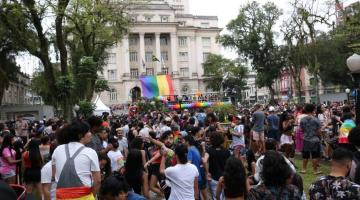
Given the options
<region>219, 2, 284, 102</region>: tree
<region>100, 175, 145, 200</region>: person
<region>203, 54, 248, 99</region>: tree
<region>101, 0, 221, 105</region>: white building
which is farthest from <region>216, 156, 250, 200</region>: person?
<region>101, 0, 221, 105</region>: white building

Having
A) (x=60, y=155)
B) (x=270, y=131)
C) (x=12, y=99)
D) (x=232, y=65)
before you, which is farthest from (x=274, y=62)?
(x=60, y=155)

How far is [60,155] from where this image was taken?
5555mm

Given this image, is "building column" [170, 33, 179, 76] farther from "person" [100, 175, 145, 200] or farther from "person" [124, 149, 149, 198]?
"person" [100, 175, 145, 200]

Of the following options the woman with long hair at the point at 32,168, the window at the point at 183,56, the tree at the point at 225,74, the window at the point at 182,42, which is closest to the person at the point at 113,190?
the woman with long hair at the point at 32,168

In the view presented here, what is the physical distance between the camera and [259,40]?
6794 centimetres

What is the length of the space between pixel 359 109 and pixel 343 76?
2077 inches

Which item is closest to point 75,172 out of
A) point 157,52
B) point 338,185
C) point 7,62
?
point 338,185

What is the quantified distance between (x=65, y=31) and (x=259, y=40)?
4258cm

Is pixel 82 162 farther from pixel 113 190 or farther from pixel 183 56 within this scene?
pixel 183 56

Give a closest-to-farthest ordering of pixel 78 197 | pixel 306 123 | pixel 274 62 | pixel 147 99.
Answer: pixel 78 197 → pixel 306 123 → pixel 147 99 → pixel 274 62

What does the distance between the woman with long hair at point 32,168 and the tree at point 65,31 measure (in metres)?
12.5

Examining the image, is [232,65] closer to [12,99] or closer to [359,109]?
[12,99]

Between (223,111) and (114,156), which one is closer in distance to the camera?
(114,156)

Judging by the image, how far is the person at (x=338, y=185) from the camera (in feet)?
14.4
